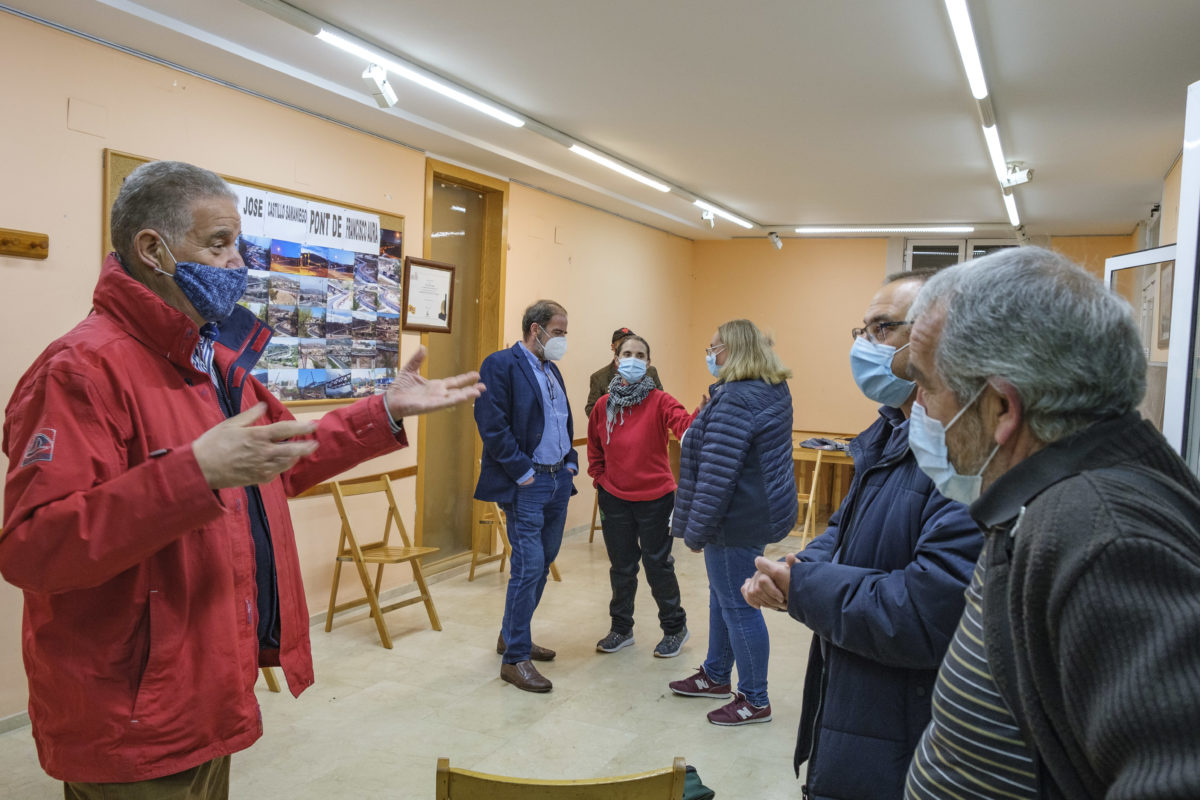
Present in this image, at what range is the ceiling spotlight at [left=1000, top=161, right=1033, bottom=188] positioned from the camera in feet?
19.1

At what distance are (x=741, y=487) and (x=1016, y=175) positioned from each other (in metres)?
3.77

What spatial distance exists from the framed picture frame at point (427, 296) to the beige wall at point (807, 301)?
189 inches

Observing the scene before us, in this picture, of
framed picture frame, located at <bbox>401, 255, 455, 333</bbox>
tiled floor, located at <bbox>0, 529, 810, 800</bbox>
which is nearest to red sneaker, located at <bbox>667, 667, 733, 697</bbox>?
tiled floor, located at <bbox>0, 529, 810, 800</bbox>

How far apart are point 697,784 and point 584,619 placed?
3.09 meters

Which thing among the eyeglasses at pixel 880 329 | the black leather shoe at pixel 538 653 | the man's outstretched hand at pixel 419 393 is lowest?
the black leather shoe at pixel 538 653

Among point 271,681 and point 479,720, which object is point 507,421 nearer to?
point 479,720

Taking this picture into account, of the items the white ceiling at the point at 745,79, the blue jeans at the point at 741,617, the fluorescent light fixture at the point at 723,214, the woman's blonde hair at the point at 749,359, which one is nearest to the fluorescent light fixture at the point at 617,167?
the white ceiling at the point at 745,79

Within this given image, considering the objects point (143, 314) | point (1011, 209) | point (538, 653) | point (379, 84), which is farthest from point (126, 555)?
point (1011, 209)

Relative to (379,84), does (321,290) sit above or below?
below

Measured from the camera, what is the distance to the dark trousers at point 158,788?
4.76ft

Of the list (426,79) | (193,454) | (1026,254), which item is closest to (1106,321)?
(1026,254)

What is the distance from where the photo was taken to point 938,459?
1.24 m

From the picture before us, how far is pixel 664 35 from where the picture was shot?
3701mm

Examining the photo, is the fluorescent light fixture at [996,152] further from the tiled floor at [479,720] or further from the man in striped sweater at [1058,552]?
the man in striped sweater at [1058,552]
